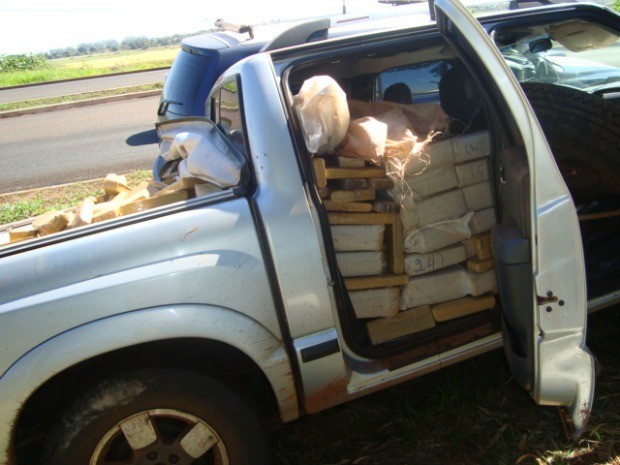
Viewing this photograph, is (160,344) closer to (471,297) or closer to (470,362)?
(471,297)

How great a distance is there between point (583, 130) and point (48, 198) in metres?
6.01

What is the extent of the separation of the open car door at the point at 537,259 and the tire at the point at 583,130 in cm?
85

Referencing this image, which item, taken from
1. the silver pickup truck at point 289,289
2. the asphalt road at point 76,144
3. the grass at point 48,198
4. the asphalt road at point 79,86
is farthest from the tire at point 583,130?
the asphalt road at point 79,86

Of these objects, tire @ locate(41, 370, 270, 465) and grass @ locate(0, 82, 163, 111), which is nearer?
tire @ locate(41, 370, 270, 465)

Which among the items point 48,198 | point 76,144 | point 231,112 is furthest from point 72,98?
point 231,112

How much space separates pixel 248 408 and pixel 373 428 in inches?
31.9

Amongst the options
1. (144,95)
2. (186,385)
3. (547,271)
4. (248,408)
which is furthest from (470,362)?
(144,95)

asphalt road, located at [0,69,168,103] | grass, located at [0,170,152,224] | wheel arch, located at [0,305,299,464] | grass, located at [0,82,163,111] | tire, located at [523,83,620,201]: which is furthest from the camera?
asphalt road, located at [0,69,168,103]

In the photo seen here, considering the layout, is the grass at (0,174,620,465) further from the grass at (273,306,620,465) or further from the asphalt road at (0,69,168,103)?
the asphalt road at (0,69,168,103)

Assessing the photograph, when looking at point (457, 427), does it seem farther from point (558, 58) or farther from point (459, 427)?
point (558, 58)

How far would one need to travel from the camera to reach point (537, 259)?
2.03 meters

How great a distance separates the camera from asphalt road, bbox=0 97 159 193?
8469 mm

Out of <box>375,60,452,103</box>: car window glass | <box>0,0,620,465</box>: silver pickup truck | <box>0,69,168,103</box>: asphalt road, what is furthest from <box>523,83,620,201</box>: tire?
<box>0,69,168,103</box>: asphalt road

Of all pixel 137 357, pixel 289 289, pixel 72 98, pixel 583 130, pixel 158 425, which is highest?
pixel 583 130
